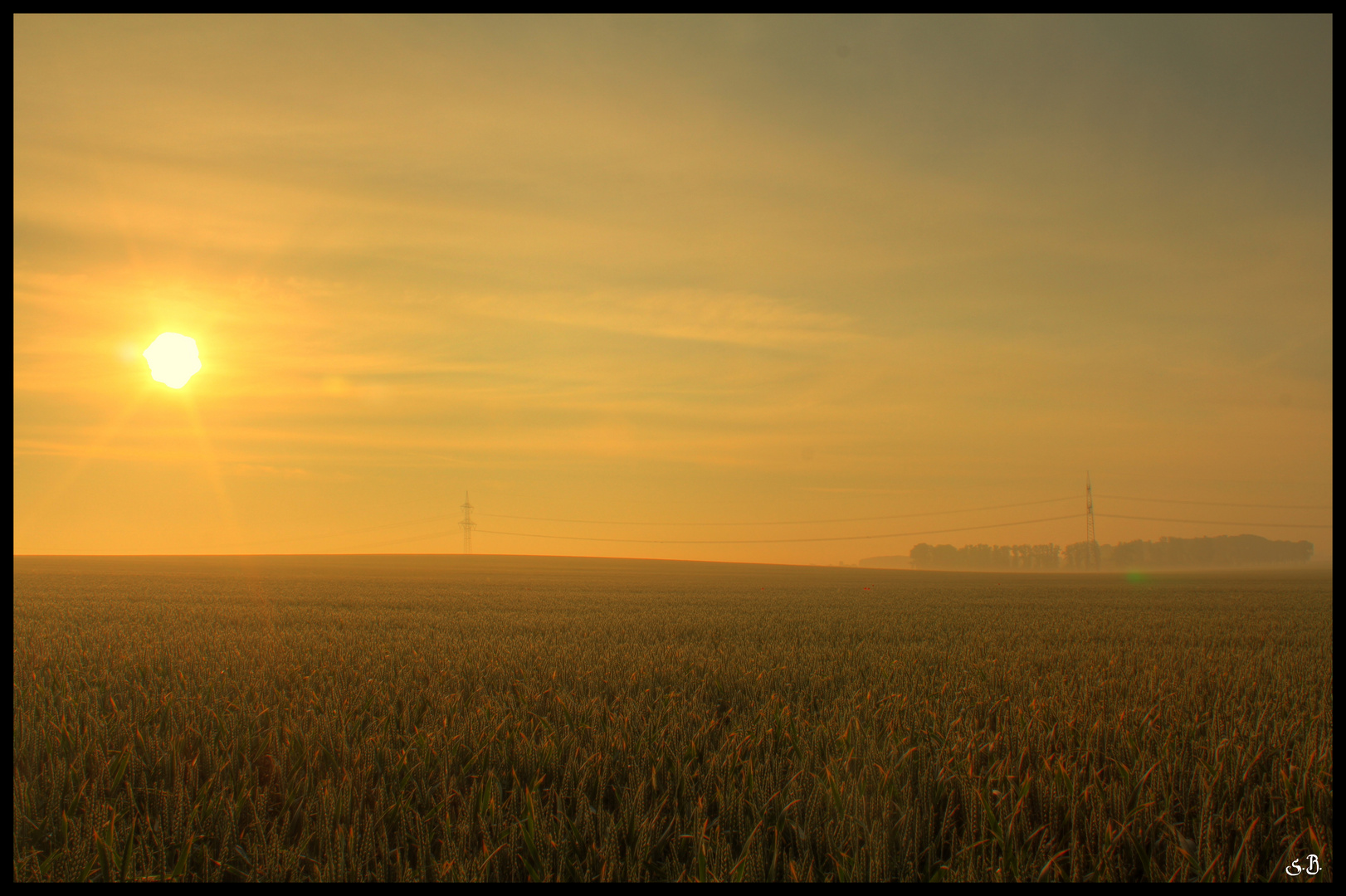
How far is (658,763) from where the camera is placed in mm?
5172

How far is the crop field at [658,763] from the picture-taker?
12.9 feet

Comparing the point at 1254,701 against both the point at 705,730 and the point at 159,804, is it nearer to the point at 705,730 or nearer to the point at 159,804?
the point at 705,730

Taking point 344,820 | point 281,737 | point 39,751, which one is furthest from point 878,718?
point 39,751

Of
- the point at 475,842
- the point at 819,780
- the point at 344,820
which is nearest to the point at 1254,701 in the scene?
the point at 819,780

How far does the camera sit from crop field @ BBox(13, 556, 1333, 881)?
3920 mm

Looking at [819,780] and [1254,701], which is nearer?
[819,780]

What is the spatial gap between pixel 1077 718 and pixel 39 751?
8509 mm

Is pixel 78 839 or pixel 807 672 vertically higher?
pixel 78 839

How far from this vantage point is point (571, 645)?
11.6 metres

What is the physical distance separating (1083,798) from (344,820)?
457 cm
